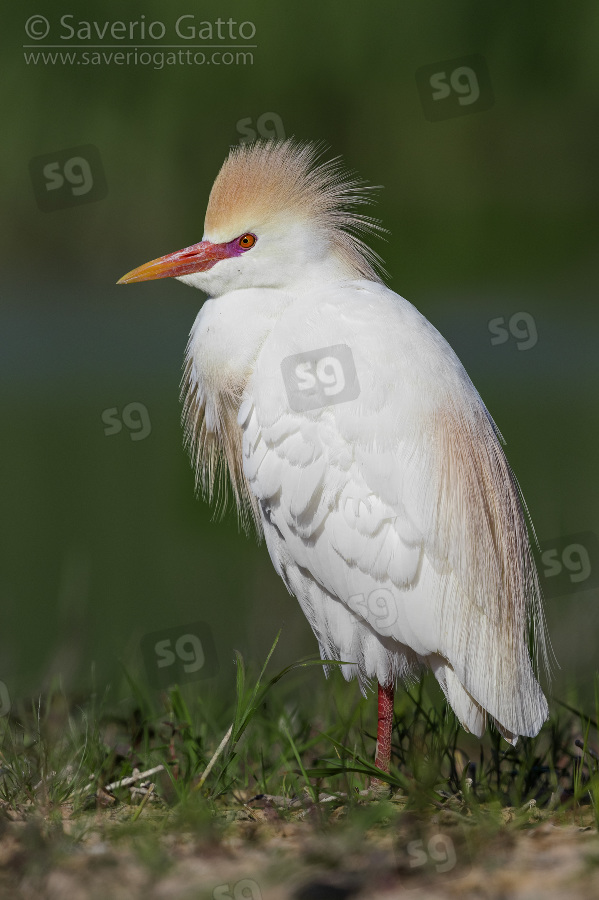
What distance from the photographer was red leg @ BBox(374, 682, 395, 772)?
3029 mm

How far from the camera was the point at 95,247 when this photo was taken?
452 inches

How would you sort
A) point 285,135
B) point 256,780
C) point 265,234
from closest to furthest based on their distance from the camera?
point 256,780
point 265,234
point 285,135

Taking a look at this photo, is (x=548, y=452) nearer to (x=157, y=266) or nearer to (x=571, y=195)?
(x=157, y=266)

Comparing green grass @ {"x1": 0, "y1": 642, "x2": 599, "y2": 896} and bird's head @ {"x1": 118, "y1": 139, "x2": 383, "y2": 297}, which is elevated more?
bird's head @ {"x1": 118, "y1": 139, "x2": 383, "y2": 297}

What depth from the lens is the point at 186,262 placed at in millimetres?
3449

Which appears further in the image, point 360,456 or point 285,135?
point 285,135

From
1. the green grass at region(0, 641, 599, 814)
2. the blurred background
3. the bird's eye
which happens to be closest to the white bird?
the bird's eye

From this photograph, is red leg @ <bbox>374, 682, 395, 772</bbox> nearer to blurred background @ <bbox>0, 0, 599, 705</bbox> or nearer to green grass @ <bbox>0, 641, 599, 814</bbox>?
green grass @ <bbox>0, 641, 599, 814</bbox>

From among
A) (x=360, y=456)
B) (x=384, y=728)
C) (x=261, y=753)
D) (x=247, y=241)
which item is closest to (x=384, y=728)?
(x=384, y=728)

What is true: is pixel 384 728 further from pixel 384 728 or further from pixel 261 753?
pixel 261 753

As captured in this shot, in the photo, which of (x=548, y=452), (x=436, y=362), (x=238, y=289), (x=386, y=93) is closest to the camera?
(x=436, y=362)

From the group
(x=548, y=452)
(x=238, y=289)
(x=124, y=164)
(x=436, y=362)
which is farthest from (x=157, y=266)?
(x=124, y=164)

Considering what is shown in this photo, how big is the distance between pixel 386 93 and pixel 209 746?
973 centimetres

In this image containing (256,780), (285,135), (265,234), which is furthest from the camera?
(285,135)
